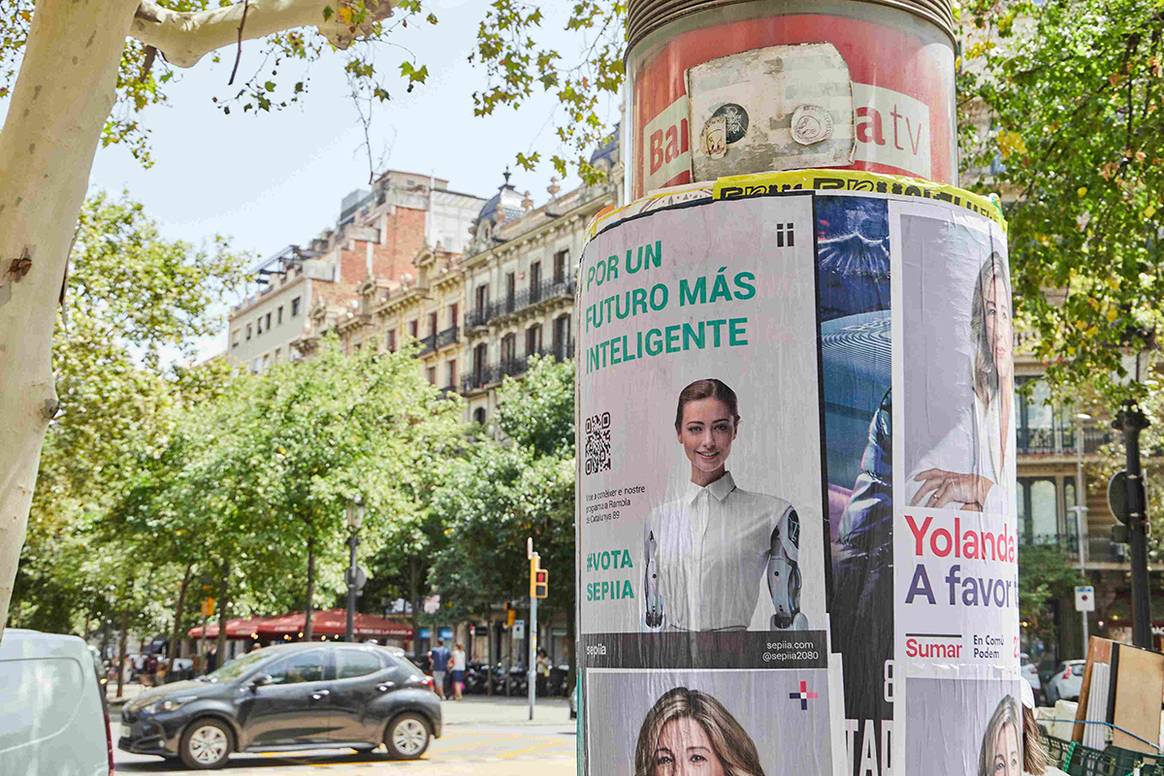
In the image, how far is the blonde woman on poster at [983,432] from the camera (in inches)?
126

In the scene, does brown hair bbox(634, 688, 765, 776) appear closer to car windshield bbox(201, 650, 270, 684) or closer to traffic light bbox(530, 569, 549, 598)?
car windshield bbox(201, 650, 270, 684)

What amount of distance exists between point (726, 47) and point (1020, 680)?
1.83m

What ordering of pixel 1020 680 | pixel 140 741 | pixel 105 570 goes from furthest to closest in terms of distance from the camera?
pixel 105 570 < pixel 140 741 < pixel 1020 680

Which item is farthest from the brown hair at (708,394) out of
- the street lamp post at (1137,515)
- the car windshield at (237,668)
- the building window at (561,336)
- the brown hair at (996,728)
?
the building window at (561,336)

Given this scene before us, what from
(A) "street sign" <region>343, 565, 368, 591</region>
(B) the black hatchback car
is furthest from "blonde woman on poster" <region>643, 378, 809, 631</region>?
(A) "street sign" <region>343, 565, 368, 591</region>

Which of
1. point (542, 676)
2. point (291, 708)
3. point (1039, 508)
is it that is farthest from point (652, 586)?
point (1039, 508)

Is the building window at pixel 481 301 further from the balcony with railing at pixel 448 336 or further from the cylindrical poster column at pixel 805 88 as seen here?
the cylindrical poster column at pixel 805 88

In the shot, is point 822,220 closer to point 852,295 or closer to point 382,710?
point 852,295

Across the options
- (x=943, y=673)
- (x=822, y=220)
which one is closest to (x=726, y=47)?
(x=822, y=220)

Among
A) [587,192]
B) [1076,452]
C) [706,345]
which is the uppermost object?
A: [587,192]

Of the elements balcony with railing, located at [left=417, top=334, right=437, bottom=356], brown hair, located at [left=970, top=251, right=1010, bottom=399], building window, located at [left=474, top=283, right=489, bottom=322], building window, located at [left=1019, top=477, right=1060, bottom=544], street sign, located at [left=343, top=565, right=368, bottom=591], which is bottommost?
street sign, located at [left=343, top=565, right=368, bottom=591]

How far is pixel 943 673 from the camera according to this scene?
3150mm

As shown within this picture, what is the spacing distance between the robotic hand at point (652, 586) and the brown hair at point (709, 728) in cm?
18

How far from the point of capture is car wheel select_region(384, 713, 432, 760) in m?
Result: 17.4
